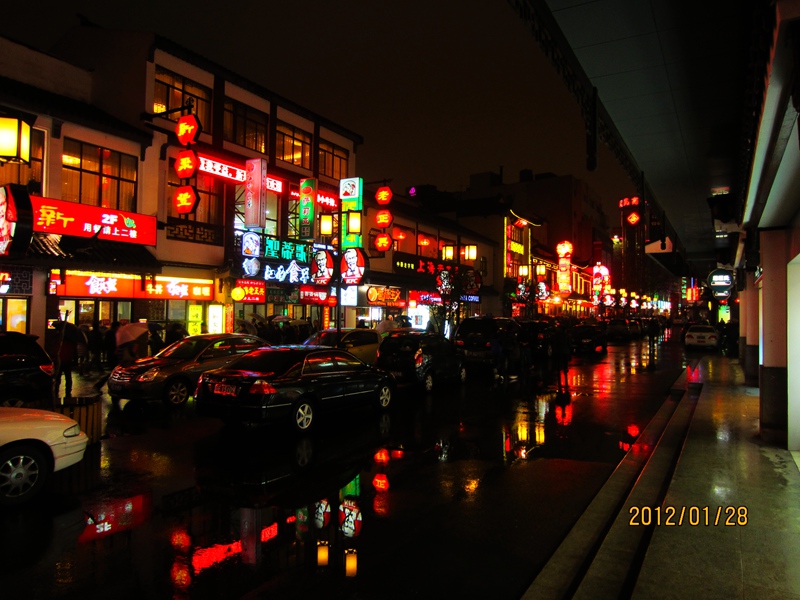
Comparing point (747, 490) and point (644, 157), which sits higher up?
point (644, 157)

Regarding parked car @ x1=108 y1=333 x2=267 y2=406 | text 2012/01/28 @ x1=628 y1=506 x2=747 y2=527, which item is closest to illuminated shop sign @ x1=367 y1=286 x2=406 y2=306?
parked car @ x1=108 y1=333 x2=267 y2=406

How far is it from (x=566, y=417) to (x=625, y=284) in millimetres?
64433

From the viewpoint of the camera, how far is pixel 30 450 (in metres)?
6.17

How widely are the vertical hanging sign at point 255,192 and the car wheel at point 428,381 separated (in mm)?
11276

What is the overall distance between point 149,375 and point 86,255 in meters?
7.77

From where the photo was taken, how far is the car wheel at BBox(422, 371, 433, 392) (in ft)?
49.4

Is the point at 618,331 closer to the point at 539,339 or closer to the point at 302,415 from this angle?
the point at 539,339

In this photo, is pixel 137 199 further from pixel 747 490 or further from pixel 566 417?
pixel 747 490

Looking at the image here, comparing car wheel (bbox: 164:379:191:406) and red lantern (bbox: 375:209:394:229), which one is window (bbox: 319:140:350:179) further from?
car wheel (bbox: 164:379:191:406)

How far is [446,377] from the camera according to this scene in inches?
634

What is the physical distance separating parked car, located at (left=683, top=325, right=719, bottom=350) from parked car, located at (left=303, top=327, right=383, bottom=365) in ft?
72.0

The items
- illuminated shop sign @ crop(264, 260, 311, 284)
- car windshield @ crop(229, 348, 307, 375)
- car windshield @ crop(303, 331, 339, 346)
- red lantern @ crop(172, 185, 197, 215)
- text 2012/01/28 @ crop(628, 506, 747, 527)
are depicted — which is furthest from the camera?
illuminated shop sign @ crop(264, 260, 311, 284)

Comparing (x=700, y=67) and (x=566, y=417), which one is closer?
(x=700, y=67)

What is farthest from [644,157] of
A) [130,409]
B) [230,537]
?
[130,409]
